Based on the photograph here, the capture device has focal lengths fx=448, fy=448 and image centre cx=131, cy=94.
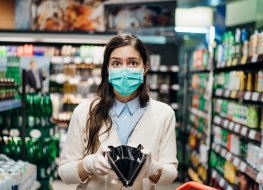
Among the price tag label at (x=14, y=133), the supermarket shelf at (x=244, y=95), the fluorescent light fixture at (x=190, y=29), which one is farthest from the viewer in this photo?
the fluorescent light fixture at (x=190, y=29)

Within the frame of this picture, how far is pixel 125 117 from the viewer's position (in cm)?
218

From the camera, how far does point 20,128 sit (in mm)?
4551

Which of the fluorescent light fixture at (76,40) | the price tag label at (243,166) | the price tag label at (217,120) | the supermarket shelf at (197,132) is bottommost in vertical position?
the supermarket shelf at (197,132)

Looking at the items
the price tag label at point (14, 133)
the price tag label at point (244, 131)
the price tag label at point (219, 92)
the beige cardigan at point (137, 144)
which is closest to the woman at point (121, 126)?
the beige cardigan at point (137, 144)

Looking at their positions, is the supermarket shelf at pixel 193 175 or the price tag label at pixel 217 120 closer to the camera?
the price tag label at pixel 217 120

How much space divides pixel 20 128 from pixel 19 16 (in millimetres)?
4916

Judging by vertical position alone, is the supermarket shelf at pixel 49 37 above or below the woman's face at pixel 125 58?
above

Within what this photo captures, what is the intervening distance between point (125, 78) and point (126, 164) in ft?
1.61

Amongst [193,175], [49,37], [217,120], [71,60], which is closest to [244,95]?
[217,120]

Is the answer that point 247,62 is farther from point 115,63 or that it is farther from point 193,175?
point 193,175

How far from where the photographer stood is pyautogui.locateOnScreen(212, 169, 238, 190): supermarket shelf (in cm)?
529

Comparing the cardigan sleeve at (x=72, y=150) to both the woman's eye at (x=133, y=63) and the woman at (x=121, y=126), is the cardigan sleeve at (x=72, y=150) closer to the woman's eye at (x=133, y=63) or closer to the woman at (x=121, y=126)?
the woman at (x=121, y=126)

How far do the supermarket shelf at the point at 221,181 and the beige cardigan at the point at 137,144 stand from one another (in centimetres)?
322

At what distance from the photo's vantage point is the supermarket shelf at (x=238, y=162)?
4.32 m
